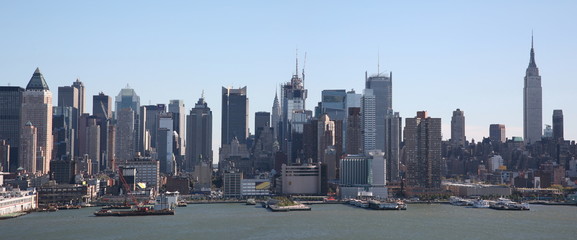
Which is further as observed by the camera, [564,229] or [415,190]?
[415,190]

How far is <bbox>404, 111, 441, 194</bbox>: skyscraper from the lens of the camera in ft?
552

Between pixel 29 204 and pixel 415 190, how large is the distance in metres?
75.1

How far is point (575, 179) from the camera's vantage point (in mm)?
199625

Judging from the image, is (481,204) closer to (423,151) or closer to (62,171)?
(423,151)

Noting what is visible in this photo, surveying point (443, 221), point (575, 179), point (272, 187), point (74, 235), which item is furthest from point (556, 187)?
point (74, 235)

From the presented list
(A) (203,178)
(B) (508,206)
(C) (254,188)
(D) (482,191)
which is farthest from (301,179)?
(B) (508,206)

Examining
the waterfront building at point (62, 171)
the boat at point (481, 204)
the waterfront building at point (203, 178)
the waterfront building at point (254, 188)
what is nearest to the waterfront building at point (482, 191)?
the boat at point (481, 204)

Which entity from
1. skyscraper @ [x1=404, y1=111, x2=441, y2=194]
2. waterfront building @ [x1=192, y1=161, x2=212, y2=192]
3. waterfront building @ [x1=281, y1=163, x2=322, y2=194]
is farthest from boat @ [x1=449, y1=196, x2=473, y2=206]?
waterfront building @ [x1=192, y1=161, x2=212, y2=192]

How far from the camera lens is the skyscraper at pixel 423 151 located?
552ft

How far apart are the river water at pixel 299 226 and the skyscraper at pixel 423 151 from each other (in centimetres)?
5617

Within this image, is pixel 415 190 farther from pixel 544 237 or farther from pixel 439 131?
pixel 544 237

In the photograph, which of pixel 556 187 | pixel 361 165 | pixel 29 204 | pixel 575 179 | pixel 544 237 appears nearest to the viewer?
pixel 544 237

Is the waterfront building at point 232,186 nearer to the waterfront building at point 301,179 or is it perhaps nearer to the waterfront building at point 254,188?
the waterfront building at point 254,188

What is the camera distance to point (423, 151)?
17125 centimetres
